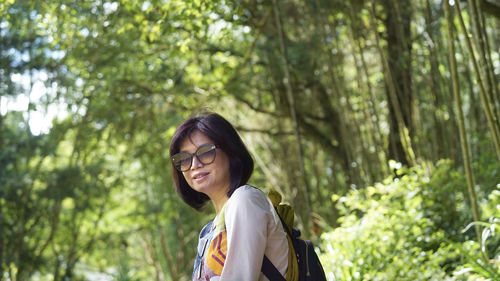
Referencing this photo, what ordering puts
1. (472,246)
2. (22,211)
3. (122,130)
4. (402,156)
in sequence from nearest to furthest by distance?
(472,246)
(402,156)
(122,130)
(22,211)

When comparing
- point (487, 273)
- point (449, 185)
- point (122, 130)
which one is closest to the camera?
point (487, 273)

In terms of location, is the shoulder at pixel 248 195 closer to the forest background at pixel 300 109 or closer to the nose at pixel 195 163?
the nose at pixel 195 163

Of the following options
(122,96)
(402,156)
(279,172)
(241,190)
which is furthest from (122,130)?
(241,190)

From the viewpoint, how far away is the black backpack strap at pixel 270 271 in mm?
1660

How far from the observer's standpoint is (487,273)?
2941 mm

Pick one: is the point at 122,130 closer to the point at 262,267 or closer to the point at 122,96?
the point at 122,96

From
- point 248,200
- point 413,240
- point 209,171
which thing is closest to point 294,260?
point 248,200

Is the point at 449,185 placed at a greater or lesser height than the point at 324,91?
lesser

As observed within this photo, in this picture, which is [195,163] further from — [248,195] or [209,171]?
[248,195]

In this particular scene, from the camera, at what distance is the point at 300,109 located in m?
8.00

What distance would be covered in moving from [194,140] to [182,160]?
0.23 feet

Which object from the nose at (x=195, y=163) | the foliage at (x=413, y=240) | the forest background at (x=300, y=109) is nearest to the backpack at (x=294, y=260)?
the nose at (x=195, y=163)

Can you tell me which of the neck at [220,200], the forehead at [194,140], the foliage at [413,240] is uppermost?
the forehead at [194,140]

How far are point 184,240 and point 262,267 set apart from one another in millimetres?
11544
